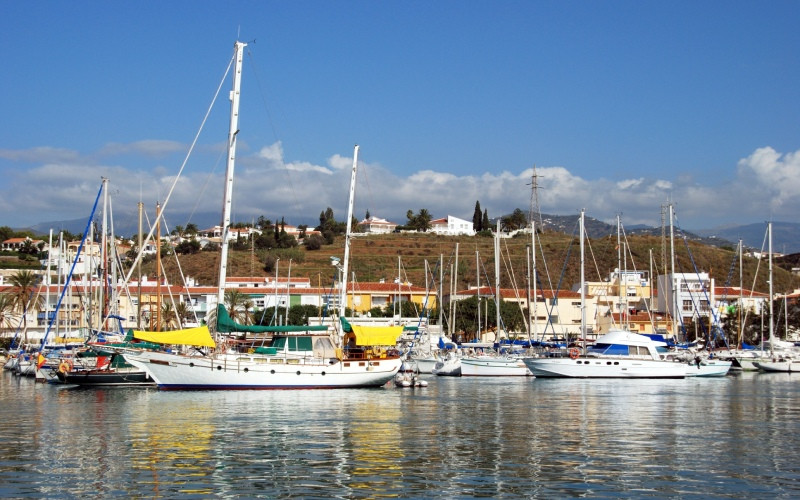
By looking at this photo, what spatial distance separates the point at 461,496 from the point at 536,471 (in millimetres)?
3741

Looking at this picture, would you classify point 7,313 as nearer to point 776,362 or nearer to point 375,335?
point 375,335

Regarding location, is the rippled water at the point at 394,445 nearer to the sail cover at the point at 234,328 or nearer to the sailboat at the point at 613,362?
the sail cover at the point at 234,328

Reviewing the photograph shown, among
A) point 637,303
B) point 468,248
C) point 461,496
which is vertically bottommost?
point 461,496

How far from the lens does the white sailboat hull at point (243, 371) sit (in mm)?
47250

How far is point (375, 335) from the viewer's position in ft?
167

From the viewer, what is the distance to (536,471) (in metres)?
23.3

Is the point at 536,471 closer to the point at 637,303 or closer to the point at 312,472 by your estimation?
the point at 312,472

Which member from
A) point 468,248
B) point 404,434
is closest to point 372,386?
point 404,434

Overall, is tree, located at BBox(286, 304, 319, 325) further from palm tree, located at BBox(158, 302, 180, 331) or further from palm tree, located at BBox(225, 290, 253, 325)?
palm tree, located at BBox(158, 302, 180, 331)

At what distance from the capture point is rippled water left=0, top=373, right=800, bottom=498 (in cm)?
2133

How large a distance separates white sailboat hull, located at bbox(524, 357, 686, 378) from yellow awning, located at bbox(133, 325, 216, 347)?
80.5ft

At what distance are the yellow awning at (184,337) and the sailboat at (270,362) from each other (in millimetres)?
58

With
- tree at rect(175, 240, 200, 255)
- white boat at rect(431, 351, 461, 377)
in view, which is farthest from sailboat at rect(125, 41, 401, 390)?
tree at rect(175, 240, 200, 255)

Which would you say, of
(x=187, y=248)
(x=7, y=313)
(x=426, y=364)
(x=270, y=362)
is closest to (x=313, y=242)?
(x=187, y=248)
